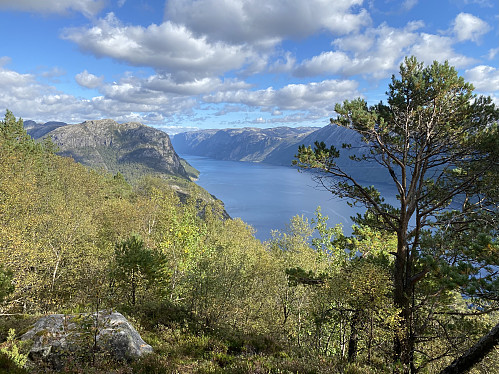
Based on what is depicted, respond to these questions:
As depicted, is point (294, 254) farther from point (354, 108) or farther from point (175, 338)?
point (354, 108)

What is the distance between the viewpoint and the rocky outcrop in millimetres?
10609

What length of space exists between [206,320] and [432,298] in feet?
48.3

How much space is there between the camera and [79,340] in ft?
36.9

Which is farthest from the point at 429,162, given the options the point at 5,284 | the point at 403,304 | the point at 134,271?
the point at 5,284

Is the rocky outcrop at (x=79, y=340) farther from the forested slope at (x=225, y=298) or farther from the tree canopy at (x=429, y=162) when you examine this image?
the tree canopy at (x=429, y=162)

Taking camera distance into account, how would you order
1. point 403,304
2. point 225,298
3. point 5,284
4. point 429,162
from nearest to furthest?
point 403,304, point 429,162, point 5,284, point 225,298

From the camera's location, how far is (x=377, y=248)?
15.6 metres

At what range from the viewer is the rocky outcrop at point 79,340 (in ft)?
34.8

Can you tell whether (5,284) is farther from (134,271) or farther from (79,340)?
(79,340)

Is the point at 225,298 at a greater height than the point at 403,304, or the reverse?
the point at 403,304

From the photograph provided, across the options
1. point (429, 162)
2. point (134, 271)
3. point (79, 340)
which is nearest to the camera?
point (79, 340)

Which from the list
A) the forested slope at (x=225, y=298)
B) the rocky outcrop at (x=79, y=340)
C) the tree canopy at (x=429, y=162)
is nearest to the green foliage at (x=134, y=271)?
the forested slope at (x=225, y=298)

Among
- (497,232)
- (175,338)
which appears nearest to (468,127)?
(497,232)

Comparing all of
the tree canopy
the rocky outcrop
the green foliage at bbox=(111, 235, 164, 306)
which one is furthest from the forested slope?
the tree canopy
